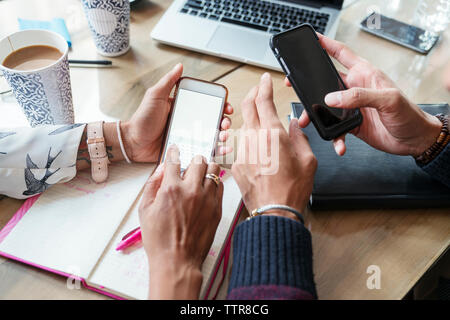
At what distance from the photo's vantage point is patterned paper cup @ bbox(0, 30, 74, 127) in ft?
2.14

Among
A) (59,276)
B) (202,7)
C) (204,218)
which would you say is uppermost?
(202,7)

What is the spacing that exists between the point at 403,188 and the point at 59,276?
600 mm

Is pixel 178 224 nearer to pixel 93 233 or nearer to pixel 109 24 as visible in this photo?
pixel 93 233

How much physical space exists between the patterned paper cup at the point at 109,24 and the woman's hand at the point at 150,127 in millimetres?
222

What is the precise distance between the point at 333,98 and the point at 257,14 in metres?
0.45

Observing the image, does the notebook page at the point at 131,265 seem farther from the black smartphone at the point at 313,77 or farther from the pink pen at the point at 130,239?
the black smartphone at the point at 313,77

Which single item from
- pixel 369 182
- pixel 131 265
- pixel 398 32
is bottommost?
pixel 131 265

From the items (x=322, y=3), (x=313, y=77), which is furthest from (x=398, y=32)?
(x=313, y=77)

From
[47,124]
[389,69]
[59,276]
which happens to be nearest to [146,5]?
[47,124]

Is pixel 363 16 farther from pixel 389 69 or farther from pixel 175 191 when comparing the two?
pixel 175 191

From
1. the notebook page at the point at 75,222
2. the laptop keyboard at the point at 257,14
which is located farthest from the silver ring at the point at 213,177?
the laptop keyboard at the point at 257,14

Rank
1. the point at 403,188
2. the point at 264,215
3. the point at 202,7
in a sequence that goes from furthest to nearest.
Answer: the point at 202,7 < the point at 403,188 < the point at 264,215

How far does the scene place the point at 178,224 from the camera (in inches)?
22.8

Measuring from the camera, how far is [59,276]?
599mm
